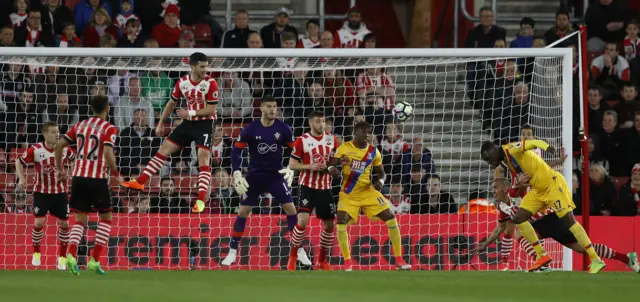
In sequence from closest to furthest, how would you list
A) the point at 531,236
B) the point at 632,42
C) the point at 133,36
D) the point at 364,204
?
the point at 531,236 → the point at 364,204 → the point at 133,36 → the point at 632,42

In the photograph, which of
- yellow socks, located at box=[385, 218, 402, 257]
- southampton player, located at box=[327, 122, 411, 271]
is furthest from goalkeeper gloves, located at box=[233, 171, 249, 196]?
yellow socks, located at box=[385, 218, 402, 257]

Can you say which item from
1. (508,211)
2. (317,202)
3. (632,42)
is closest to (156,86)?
(317,202)

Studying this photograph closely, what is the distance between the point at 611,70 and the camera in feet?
64.7

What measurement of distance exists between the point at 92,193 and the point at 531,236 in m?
4.87

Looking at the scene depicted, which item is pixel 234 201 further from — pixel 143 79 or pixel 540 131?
pixel 540 131

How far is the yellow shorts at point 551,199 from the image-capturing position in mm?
13750

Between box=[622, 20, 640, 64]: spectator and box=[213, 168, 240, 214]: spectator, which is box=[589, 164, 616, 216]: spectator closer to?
box=[622, 20, 640, 64]: spectator

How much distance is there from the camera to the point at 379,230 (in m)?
16.8

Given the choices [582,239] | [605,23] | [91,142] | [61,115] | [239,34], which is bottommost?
[582,239]

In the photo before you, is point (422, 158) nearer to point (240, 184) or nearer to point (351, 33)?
point (240, 184)

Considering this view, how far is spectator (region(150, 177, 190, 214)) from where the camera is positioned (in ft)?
54.9

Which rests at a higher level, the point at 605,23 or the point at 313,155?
the point at 605,23

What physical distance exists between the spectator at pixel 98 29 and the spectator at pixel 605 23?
7.50 meters

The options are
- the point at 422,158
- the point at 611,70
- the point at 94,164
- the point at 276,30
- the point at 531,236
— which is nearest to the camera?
the point at 94,164
